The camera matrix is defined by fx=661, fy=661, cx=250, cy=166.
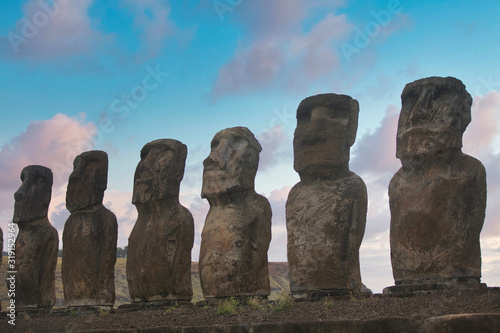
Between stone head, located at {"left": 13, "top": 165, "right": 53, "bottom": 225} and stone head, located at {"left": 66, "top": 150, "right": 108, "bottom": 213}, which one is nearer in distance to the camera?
stone head, located at {"left": 66, "top": 150, "right": 108, "bottom": 213}

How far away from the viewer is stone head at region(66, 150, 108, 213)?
49.0 ft

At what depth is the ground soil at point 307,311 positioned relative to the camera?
817 cm

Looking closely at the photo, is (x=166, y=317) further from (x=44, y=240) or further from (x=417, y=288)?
(x=44, y=240)

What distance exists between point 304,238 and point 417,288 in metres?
2.41

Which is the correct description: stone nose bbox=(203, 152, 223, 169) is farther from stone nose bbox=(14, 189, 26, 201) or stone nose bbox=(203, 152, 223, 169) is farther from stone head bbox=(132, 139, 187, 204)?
stone nose bbox=(14, 189, 26, 201)

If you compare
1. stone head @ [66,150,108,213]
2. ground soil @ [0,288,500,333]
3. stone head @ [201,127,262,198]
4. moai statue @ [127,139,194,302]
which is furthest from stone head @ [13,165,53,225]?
stone head @ [201,127,262,198]

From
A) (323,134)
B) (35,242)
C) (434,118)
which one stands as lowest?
(35,242)

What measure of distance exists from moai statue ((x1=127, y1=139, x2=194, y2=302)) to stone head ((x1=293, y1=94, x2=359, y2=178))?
307cm

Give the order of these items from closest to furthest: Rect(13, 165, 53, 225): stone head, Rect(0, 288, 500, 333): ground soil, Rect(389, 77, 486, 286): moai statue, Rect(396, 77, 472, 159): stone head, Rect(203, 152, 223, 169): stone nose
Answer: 1. Rect(0, 288, 500, 333): ground soil
2. Rect(389, 77, 486, 286): moai statue
3. Rect(396, 77, 472, 159): stone head
4. Rect(203, 152, 223, 169): stone nose
5. Rect(13, 165, 53, 225): stone head

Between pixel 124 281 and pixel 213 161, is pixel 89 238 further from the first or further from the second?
pixel 124 281

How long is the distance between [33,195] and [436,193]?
10.7 meters

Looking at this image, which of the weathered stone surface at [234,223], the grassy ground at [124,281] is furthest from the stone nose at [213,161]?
the grassy ground at [124,281]

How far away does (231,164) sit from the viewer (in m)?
12.9

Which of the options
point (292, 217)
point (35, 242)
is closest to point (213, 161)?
point (292, 217)
